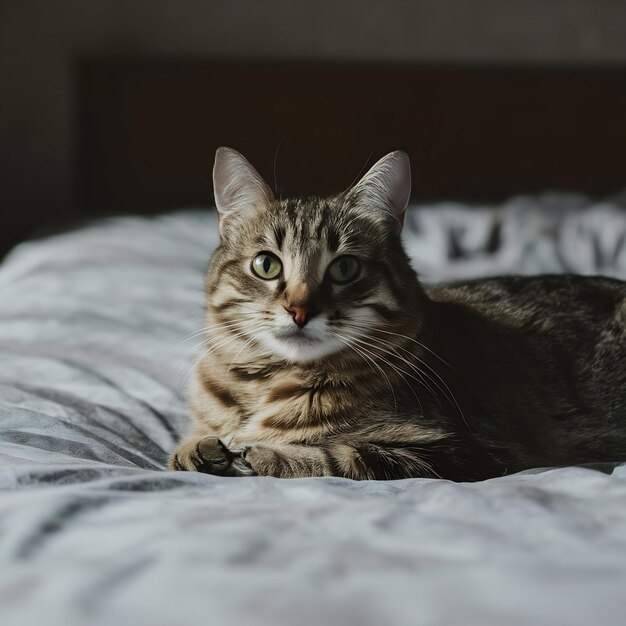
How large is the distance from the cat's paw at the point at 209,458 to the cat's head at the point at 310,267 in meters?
0.18

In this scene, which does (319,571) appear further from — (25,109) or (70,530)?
(25,109)

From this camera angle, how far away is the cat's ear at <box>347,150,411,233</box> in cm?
134

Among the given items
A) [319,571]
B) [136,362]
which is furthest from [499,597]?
[136,362]

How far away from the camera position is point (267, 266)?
130 cm

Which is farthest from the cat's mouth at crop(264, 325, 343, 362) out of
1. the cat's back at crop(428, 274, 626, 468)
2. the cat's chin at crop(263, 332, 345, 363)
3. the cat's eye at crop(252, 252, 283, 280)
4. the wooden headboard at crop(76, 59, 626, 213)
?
the wooden headboard at crop(76, 59, 626, 213)

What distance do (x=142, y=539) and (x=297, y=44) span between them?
2.79m

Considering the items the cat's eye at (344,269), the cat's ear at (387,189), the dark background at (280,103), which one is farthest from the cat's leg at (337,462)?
the dark background at (280,103)

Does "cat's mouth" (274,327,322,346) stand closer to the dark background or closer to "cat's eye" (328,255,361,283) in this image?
"cat's eye" (328,255,361,283)

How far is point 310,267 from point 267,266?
80 mm

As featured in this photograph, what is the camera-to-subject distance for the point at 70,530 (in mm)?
808

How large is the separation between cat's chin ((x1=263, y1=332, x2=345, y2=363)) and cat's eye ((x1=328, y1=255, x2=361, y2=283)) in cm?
11

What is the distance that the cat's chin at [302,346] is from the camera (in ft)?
4.00

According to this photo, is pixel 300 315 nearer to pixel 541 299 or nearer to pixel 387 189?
pixel 387 189

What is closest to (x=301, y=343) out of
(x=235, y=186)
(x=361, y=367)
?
(x=361, y=367)
